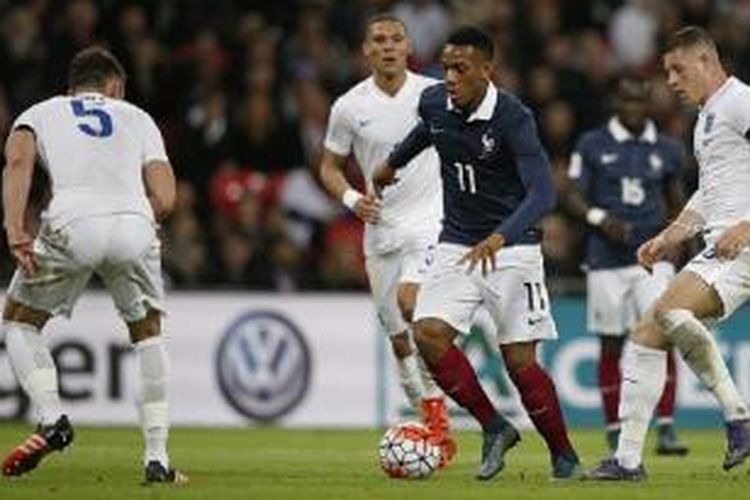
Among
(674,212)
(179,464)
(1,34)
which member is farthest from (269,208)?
(179,464)

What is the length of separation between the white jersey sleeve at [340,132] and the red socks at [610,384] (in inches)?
109

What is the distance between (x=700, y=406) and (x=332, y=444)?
426 centimetres

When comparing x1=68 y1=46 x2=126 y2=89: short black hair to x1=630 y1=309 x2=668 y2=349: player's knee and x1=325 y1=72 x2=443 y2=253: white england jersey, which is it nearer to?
x1=325 y1=72 x2=443 y2=253: white england jersey

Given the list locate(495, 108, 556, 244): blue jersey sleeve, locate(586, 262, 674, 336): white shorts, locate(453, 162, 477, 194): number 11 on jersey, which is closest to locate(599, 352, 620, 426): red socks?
locate(586, 262, 674, 336): white shorts

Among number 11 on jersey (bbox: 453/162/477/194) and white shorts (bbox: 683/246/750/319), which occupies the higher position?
number 11 on jersey (bbox: 453/162/477/194)

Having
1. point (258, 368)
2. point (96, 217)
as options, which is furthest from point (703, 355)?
point (258, 368)

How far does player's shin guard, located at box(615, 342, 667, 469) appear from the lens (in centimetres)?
1230

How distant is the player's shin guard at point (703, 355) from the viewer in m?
12.3

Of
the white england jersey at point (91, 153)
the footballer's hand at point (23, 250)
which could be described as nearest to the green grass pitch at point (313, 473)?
the footballer's hand at point (23, 250)

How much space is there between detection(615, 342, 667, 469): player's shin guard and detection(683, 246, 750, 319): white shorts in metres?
0.47

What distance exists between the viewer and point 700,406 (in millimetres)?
19828

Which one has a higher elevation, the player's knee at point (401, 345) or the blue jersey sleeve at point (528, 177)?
the blue jersey sleeve at point (528, 177)

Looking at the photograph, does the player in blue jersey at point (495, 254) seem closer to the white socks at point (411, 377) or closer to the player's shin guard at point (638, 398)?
the player's shin guard at point (638, 398)

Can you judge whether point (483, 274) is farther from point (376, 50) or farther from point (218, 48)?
point (218, 48)
